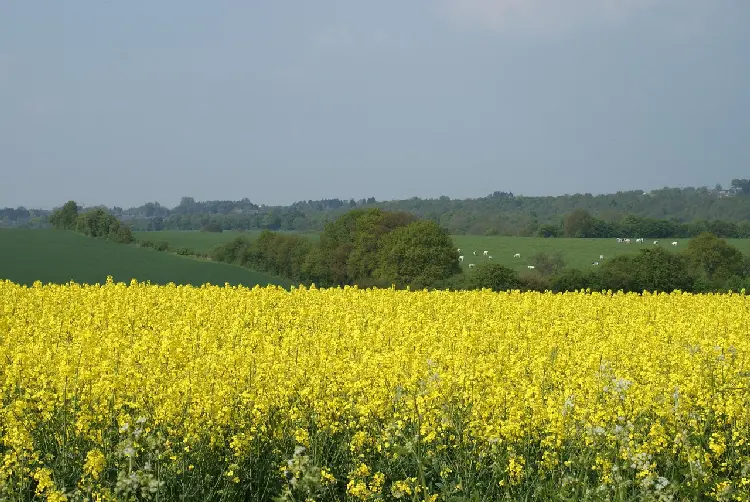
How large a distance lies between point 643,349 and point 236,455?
266 inches

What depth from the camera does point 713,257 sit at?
5797 centimetres

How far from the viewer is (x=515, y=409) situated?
8359 mm

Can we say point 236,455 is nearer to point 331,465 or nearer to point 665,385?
point 331,465

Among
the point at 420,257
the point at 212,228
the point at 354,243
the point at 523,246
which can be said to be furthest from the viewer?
the point at 212,228

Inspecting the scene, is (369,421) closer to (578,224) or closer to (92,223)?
(92,223)

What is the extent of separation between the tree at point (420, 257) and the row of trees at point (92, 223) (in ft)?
69.7

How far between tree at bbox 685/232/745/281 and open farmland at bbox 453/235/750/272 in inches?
546

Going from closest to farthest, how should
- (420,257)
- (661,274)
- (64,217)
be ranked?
(661,274)
(420,257)
(64,217)

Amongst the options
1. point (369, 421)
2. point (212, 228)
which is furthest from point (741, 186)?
point (369, 421)

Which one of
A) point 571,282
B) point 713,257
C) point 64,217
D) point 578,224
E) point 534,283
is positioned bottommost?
point 534,283

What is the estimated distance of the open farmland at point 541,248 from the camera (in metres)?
76.3

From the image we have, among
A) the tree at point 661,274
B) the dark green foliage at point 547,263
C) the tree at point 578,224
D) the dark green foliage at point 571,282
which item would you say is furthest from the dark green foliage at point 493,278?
the tree at point 578,224

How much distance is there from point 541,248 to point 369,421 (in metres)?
75.5

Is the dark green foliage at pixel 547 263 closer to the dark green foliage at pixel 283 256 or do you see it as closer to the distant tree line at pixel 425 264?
the distant tree line at pixel 425 264
